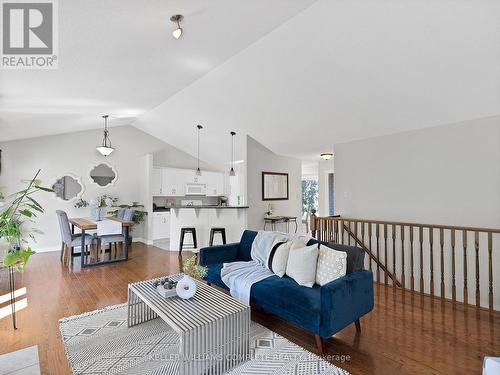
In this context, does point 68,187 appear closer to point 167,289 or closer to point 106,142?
point 106,142

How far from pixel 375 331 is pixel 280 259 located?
112cm

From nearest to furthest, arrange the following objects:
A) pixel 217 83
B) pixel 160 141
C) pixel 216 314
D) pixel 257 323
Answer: pixel 216 314, pixel 257 323, pixel 217 83, pixel 160 141

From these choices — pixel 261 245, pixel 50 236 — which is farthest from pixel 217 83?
pixel 50 236

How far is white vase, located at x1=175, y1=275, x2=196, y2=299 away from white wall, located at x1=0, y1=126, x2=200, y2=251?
204 inches

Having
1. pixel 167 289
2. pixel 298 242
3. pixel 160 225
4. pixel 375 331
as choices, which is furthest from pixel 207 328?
pixel 160 225

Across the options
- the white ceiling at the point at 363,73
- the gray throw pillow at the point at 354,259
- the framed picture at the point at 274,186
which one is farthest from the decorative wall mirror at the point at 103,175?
the gray throw pillow at the point at 354,259

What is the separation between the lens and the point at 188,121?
6152 millimetres

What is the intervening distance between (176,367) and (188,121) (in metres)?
5.09

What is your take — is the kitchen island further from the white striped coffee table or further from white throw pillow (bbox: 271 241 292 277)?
the white striped coffee table

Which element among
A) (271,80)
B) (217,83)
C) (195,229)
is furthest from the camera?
(195,229)

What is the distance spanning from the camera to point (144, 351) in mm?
A: 2273

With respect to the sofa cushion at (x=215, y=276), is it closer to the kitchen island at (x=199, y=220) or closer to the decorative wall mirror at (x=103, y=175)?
the kitchen island at (x=199, y=220)

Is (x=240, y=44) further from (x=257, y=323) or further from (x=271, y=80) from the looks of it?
(x=257, y=323)

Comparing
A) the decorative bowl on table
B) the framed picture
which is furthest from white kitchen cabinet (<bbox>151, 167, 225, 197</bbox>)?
the decorative bowl on table
